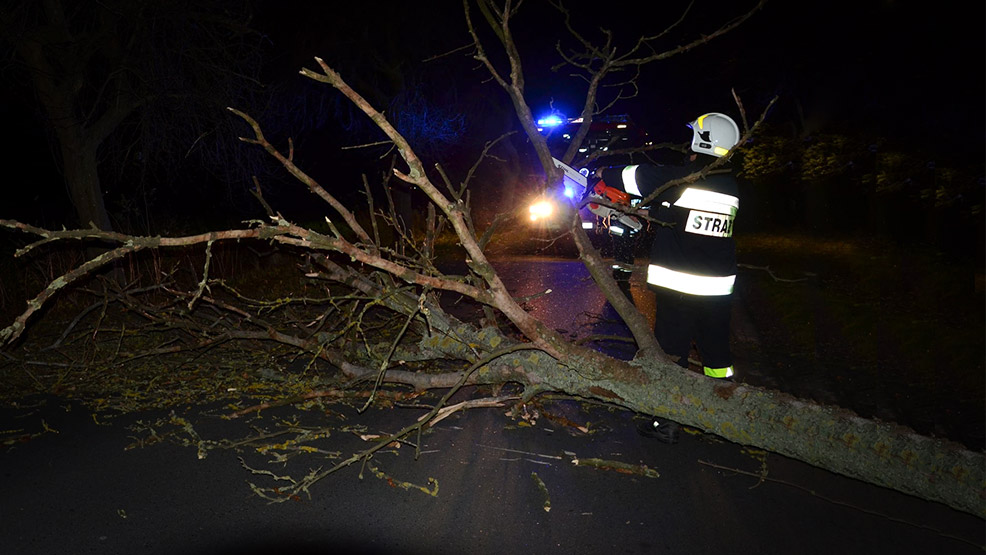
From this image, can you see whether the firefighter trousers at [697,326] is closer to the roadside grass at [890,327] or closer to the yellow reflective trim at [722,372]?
the yellow reflective trim at [722,372]

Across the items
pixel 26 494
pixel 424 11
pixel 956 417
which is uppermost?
pixel 424 11

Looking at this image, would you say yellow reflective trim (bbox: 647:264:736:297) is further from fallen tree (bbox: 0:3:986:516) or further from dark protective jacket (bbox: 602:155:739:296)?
fallen tree (bbox: 0:3:986:516)

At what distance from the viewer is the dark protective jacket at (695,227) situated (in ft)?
13.9

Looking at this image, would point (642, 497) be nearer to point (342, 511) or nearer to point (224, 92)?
point (342, 511)

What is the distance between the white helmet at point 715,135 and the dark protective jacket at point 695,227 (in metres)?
0.08

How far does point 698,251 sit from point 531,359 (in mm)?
1305

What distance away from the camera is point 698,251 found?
14.0ft

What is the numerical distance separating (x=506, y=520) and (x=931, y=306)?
278 inches

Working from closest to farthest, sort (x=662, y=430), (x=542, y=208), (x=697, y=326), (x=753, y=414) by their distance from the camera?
(x=753, y=414) < (x=662, y=430) < (x=697, y=326) < (x=542, y=208)

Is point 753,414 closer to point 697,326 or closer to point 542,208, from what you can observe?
point 697,326

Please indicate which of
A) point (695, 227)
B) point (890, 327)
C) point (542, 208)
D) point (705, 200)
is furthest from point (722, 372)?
point (890, 327)

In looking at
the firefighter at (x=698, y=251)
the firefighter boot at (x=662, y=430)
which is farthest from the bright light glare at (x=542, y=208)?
the firefighter boot at (x=662, y=430)

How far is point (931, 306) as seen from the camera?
7953 mm

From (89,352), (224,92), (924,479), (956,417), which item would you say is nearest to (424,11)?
(224,92)
